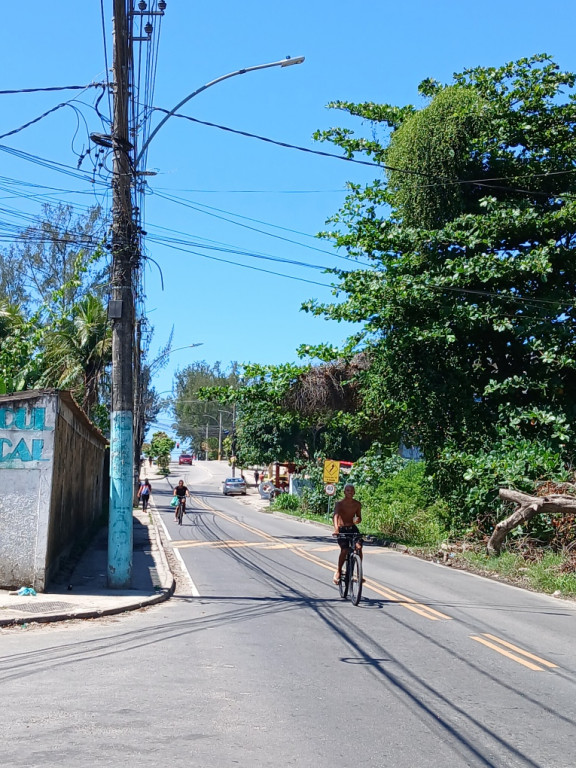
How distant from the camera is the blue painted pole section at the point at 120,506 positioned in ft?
44.5

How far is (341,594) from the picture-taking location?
1291 cm

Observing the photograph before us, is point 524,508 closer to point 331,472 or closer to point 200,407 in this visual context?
point 331,472

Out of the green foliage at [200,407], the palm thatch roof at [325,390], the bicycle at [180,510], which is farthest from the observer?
the green foliage at [200,407]

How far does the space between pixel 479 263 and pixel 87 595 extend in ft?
42.0

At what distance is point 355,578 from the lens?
12.4 meters

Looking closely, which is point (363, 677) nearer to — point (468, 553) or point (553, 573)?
point (553, 573)

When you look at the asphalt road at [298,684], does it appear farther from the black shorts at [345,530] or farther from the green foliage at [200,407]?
the green foliage at [200,407]

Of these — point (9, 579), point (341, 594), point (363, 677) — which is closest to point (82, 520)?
point (9, 579)

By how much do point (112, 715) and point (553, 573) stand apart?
1219 cm

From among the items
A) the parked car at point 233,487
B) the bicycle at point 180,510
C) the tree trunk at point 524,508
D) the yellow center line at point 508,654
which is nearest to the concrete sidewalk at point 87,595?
the yellow center line at point 508,654

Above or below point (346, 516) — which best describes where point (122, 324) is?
above

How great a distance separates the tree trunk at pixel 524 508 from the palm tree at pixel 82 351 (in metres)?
16.3

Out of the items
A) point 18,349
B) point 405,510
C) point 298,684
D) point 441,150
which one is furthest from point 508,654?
point 18,349

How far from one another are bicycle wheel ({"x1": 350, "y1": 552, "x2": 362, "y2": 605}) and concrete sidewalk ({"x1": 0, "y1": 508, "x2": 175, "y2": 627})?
3.10m
